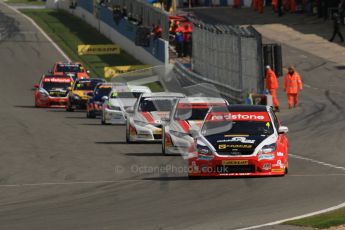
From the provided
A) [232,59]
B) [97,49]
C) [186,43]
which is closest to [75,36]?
[97,49]

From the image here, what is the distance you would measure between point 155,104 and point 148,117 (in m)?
0.82

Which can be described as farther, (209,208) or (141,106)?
(141,106)

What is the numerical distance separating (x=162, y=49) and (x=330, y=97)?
1455cm

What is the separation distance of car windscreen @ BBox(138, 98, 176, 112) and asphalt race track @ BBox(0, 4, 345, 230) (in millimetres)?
1134

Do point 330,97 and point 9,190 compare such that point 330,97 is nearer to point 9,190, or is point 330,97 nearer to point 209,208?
point 9,190

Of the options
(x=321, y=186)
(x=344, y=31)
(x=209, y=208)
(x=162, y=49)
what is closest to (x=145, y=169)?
(x=321, y=186)

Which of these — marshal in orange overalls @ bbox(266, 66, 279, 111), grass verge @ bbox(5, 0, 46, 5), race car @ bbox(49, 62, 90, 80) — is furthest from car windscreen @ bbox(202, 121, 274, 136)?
grass verge @ bbox(5, 0, 46, 5)

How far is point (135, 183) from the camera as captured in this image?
63.8ft

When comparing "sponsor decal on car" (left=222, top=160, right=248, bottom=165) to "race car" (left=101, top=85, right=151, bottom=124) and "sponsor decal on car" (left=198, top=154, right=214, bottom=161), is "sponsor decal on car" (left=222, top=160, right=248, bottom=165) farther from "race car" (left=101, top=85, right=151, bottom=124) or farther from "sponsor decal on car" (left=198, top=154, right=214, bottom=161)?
"race car" (left=101, top=85, right=151, bottom=124)

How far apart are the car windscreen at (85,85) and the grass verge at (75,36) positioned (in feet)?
17.2

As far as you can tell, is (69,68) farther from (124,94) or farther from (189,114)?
(189,114)

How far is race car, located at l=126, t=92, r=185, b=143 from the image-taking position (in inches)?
1091

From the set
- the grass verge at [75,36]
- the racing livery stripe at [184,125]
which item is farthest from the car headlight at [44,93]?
the racing livery stripe at [184,125]

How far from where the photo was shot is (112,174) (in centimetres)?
2141
